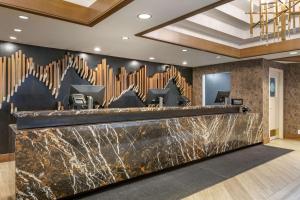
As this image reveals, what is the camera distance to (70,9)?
3.08m

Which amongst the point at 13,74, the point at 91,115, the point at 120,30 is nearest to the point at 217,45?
the point at 120,30

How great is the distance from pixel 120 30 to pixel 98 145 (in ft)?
6.58

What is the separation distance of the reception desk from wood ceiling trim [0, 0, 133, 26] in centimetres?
136

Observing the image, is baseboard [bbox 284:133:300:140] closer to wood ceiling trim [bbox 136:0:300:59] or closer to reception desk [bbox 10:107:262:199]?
wood ceiling trim [bbox 136:0:300:59]

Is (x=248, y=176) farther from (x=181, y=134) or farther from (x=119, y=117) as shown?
(x=119, y=117)

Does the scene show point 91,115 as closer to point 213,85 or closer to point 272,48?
point 272,48

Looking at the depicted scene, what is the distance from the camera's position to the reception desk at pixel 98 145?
2.43 m

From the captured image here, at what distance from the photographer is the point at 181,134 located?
395cm

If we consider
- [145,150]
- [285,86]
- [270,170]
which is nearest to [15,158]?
[145,150]

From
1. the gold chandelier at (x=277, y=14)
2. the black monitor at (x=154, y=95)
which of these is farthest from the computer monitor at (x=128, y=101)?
the gold chandelier at (x=277, y=14)

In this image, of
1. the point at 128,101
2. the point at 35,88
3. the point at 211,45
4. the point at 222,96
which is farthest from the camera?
the point at 128,101

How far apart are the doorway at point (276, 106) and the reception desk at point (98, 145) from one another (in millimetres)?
3481

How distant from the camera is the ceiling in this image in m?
2.81

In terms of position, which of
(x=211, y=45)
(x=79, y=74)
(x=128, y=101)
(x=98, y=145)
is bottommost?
(x=98, y=145)
